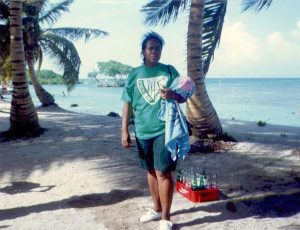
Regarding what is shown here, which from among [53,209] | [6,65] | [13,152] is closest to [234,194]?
[53,209]

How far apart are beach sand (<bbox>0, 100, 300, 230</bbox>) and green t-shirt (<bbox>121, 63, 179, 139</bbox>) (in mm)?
1078

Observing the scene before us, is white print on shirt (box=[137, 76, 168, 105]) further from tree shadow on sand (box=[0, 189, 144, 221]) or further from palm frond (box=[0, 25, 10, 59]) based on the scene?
palm frond (box=[0, 25, 10, 59])

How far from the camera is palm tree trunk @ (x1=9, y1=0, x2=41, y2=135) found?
8344 millimetres

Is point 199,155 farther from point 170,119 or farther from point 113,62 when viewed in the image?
point 113,62

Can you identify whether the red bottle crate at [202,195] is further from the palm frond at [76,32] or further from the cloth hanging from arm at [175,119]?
the palm frond at [76,32]

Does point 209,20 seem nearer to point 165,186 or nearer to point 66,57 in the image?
point 165,186

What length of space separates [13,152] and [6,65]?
13.6 meters

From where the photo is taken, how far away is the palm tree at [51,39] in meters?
19.1

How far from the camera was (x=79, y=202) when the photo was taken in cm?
471

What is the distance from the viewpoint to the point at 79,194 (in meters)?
4.99

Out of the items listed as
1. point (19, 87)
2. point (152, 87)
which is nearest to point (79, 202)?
point (152, 87)

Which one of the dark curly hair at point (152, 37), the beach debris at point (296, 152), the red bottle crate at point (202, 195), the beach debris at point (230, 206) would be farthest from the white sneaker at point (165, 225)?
the beach debris at point (296, 152)

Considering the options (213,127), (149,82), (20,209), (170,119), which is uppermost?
(149,82)

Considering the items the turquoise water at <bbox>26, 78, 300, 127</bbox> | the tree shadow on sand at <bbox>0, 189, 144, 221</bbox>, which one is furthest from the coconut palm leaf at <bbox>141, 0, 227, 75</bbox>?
the turquoise water at <bbox>26, 78, 300, 127</bbox>
